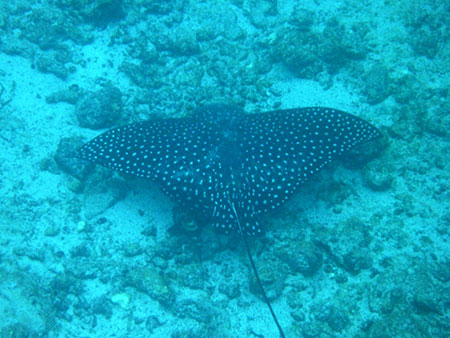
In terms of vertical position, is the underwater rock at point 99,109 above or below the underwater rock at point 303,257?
above

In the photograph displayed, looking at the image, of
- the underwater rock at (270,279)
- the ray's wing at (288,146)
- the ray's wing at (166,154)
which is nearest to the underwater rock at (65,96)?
the ray's wing at (166,154)

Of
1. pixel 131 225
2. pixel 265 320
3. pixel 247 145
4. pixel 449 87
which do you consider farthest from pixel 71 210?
pixel 449 87

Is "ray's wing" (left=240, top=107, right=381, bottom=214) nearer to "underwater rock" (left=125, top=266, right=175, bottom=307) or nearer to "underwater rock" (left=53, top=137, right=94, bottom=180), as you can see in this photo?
"underwater rock" (left=125, top=266, right=175, bottom=307)

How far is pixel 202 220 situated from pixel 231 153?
124cm

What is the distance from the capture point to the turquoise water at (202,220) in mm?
4922

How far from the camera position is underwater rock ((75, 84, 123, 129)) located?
663 cm

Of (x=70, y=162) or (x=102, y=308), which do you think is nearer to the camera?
(x=102, y=308)

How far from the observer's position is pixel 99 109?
6617mm

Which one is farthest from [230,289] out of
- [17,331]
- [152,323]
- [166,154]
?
[17,331]

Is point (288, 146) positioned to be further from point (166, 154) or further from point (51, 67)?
point (51, 67)

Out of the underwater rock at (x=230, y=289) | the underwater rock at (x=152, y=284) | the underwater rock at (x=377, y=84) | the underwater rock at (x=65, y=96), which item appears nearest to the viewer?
the underwater rock at (x=152, y=284)

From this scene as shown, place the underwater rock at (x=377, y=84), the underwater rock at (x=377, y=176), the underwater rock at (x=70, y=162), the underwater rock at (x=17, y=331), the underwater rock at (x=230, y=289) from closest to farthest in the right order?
the underwater rock at (x=17, y=331) → the underwater rock at (x=230, y=289) → the underwater rock at (x=377, y=176) → the underwater rock at (x=70, y=162) → the underwater rock at (x=377, y=84)

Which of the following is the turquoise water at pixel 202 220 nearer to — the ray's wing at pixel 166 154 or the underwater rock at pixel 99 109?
the underwater rock at pixel 99 109

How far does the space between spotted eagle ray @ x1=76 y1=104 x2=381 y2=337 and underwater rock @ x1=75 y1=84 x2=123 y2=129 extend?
1.53m
